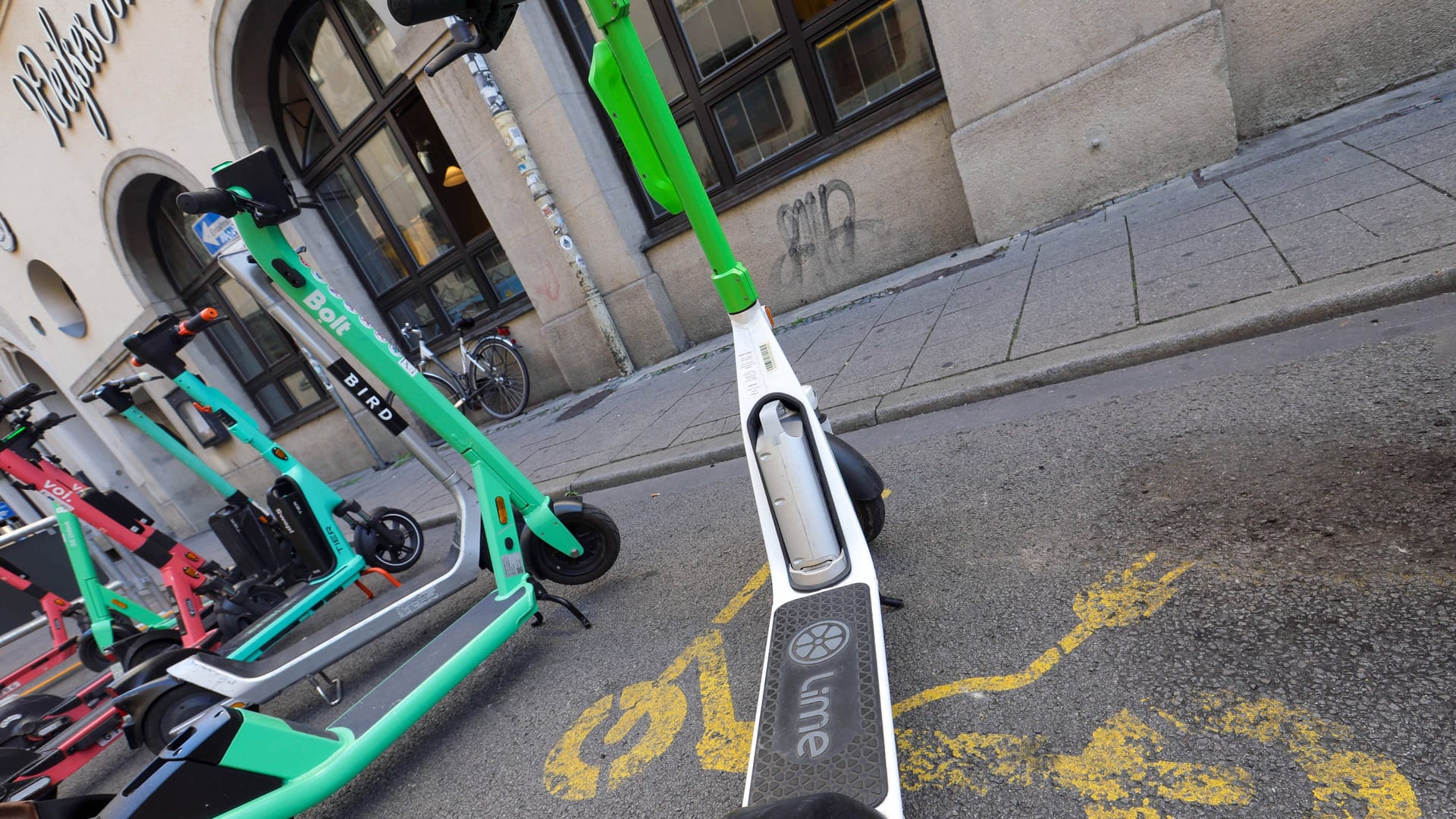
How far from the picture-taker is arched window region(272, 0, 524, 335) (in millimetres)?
7996

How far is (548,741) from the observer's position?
7.08 feet

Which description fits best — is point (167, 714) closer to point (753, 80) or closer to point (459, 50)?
point (459, 50)

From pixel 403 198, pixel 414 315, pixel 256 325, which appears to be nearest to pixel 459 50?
pixel 403 198

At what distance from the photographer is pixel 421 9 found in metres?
1.65

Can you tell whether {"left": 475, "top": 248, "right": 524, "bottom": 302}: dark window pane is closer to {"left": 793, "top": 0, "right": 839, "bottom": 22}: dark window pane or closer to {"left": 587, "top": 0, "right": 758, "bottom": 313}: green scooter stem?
{"left": 793, "top": 0, "right": 839, "bottom": 22}: dark window pane

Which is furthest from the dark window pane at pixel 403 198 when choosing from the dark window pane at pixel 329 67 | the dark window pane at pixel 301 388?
the dark window pane at pixel 301 388

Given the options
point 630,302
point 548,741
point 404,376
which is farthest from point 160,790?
point 630,302

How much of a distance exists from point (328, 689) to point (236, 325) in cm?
1170

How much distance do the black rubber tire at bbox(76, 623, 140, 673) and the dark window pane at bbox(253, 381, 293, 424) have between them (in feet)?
29.8

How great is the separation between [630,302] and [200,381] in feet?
13.4

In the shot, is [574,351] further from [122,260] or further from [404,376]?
[122,260]

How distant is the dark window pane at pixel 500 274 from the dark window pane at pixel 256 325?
528 centimetres

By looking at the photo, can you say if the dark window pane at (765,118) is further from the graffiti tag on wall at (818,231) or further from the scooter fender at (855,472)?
the scooter fender at (855,472)

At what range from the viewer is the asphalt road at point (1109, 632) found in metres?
1.34
